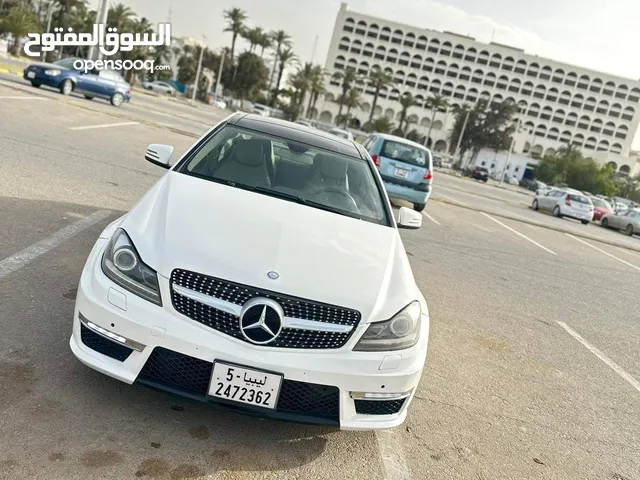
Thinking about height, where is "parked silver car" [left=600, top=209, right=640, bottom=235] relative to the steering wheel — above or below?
below

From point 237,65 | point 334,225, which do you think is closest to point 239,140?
point 334,225

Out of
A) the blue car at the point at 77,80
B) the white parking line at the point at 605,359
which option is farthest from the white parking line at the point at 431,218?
the blue car at the point at 77,80

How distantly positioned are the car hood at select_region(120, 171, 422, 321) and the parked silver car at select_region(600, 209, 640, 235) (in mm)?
25763

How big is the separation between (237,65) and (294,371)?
95322 mm

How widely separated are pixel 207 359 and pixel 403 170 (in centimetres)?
1115

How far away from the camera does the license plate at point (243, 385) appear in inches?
106

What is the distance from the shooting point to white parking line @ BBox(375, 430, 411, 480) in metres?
2.99

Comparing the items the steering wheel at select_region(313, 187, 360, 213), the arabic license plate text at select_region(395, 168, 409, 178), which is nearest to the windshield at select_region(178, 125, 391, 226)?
the steering wheel at select_region(313, 187, 360, 213)

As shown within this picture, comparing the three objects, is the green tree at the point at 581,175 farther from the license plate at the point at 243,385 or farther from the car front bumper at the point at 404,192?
the license plate at the point at 243,385

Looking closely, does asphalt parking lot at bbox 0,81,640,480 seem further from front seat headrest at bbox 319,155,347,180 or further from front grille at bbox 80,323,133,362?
front seat headrest at bbox 319,155,347,180

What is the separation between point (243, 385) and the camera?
2709mm

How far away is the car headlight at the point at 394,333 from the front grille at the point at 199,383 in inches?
11.1

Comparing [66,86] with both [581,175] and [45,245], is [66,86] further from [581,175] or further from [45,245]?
[581,175]

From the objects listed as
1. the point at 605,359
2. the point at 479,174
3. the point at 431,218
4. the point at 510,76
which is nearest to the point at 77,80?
the point at 431,218
